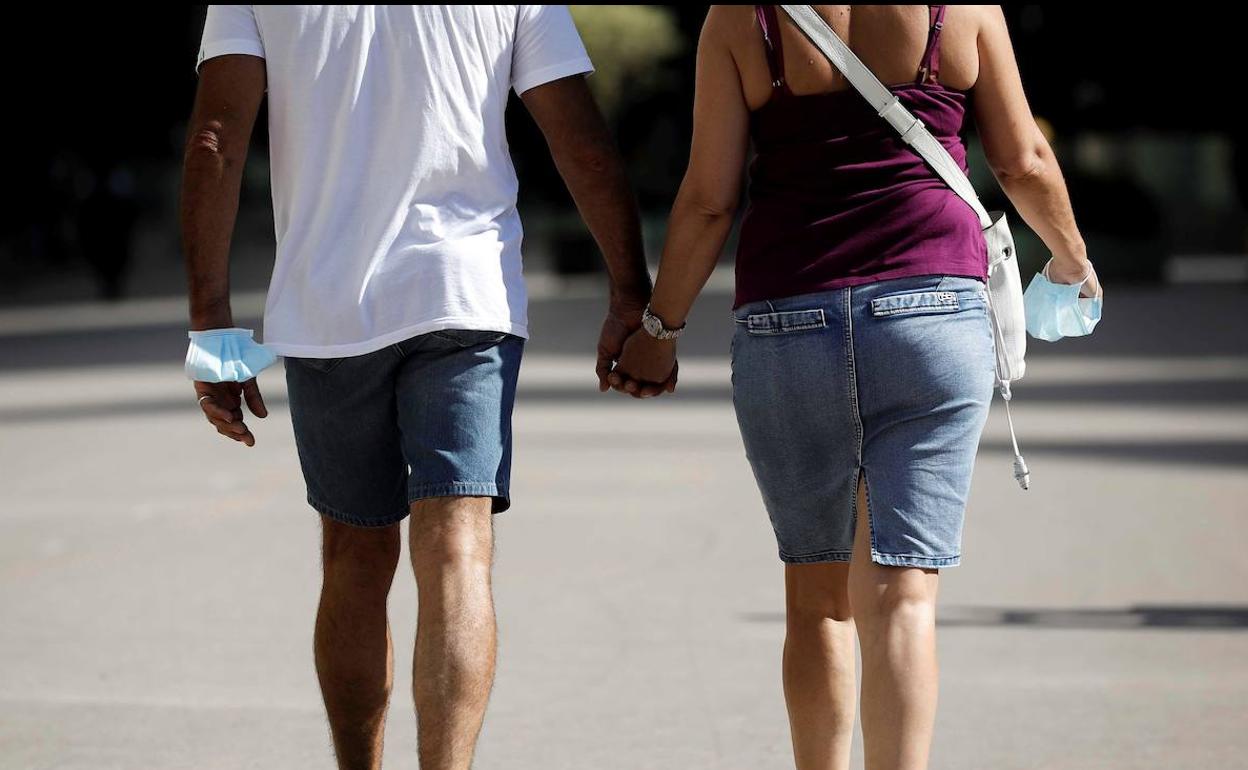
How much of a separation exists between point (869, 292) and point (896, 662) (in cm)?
64

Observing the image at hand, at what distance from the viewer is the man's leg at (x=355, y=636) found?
4004mm

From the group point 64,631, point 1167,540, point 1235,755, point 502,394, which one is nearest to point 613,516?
point 1167,540

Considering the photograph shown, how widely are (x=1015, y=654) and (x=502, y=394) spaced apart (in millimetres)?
2617

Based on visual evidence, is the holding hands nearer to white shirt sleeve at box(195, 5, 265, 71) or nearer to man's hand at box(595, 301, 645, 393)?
man's hand at box(595, 301, 645, 393)

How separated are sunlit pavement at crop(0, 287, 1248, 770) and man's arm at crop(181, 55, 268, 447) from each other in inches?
54.2

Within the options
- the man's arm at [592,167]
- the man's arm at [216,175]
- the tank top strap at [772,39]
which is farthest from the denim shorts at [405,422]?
the tank top strap at [772,39]

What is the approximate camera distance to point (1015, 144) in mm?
3756

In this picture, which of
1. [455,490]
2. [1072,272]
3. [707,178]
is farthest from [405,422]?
[1072,272]

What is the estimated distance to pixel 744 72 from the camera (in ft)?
11.9

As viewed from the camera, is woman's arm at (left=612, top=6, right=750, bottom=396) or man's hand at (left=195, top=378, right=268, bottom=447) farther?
man's hand at (left=195, top=378, right=268, bottom=447)

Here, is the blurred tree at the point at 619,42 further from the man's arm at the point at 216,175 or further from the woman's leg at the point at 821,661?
the woman's leg at the point at 821,661

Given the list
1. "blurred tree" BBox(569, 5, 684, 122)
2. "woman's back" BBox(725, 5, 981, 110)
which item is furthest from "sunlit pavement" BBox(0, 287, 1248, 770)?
"blurred tree" BBox(569, 5, 684, 122)

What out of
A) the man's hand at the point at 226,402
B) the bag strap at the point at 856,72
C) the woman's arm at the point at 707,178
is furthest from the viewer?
the man's hand at the point at 226,402

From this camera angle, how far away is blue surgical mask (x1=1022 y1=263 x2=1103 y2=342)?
4078 mm
